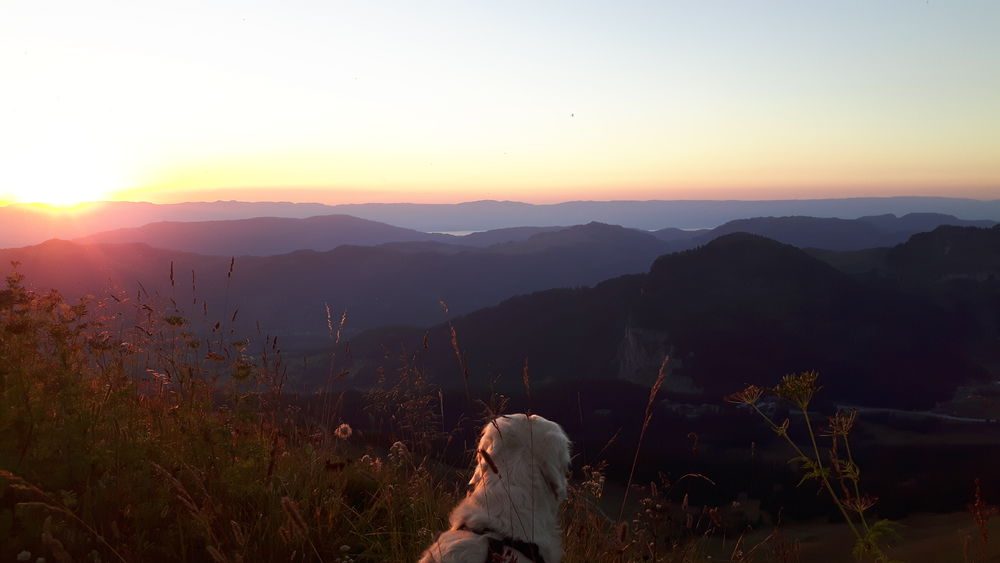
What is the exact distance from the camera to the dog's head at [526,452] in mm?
3588

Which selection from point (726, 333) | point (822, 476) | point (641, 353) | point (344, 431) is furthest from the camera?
point (641, 353)

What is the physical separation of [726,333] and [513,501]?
15000 centimetres

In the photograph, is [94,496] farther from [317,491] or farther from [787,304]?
[787,304]

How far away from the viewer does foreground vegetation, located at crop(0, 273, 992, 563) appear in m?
2.91

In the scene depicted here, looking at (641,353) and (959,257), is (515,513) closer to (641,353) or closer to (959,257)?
(641,353)

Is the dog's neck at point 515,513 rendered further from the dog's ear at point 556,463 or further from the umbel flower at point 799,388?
the umbel flower at point 799,388

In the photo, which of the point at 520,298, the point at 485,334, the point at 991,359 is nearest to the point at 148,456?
the point at 485,334

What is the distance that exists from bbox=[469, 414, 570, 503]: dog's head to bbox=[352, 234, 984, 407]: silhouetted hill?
398ft

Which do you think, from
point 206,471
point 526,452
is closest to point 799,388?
point 526,452

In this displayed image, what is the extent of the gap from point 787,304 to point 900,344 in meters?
24.9

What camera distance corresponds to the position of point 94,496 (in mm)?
3107

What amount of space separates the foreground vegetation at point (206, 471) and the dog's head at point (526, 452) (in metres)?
0.21

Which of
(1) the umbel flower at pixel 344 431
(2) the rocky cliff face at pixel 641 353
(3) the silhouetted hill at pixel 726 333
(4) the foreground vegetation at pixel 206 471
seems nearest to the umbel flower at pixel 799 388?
(4) the foreground vegetation at pixel 206 471

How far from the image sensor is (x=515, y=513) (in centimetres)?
327
